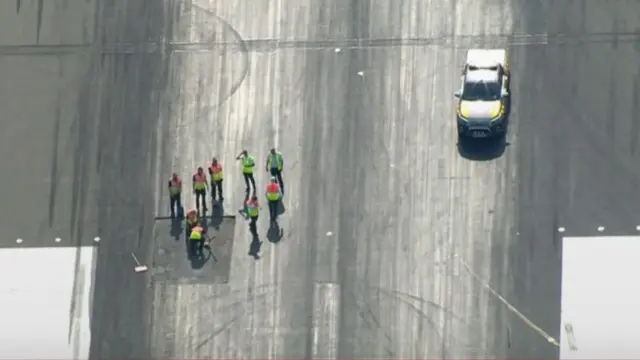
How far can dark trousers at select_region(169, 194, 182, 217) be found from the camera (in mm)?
43625

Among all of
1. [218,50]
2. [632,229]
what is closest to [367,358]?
[632,229]

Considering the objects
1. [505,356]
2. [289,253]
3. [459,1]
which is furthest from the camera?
[459,1]

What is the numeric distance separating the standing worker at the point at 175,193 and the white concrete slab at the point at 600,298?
1327cm

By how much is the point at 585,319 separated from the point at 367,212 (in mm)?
8236

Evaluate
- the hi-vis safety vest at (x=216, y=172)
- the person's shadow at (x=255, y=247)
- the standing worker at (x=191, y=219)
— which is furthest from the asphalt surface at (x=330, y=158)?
the standing worker at (x=191, y=219)

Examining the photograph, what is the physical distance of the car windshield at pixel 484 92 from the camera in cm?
4381

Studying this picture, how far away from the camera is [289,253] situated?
42906mm

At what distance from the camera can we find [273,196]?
42656mm

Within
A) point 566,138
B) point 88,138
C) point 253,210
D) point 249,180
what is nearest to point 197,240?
point 253,210

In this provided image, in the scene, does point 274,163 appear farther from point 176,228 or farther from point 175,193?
point 176,228

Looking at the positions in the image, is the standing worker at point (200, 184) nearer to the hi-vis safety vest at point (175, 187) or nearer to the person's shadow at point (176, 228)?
the hi-vis safety vest at point (175, 187)

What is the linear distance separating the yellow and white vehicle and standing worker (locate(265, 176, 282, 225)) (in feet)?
22.4

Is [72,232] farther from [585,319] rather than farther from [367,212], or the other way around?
[585,319]

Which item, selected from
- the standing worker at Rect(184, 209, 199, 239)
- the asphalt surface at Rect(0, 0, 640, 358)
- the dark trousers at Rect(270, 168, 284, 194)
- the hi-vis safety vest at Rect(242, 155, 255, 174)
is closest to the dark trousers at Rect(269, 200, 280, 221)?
the asphalt surface at Rect(0, 0, 640, 358)
